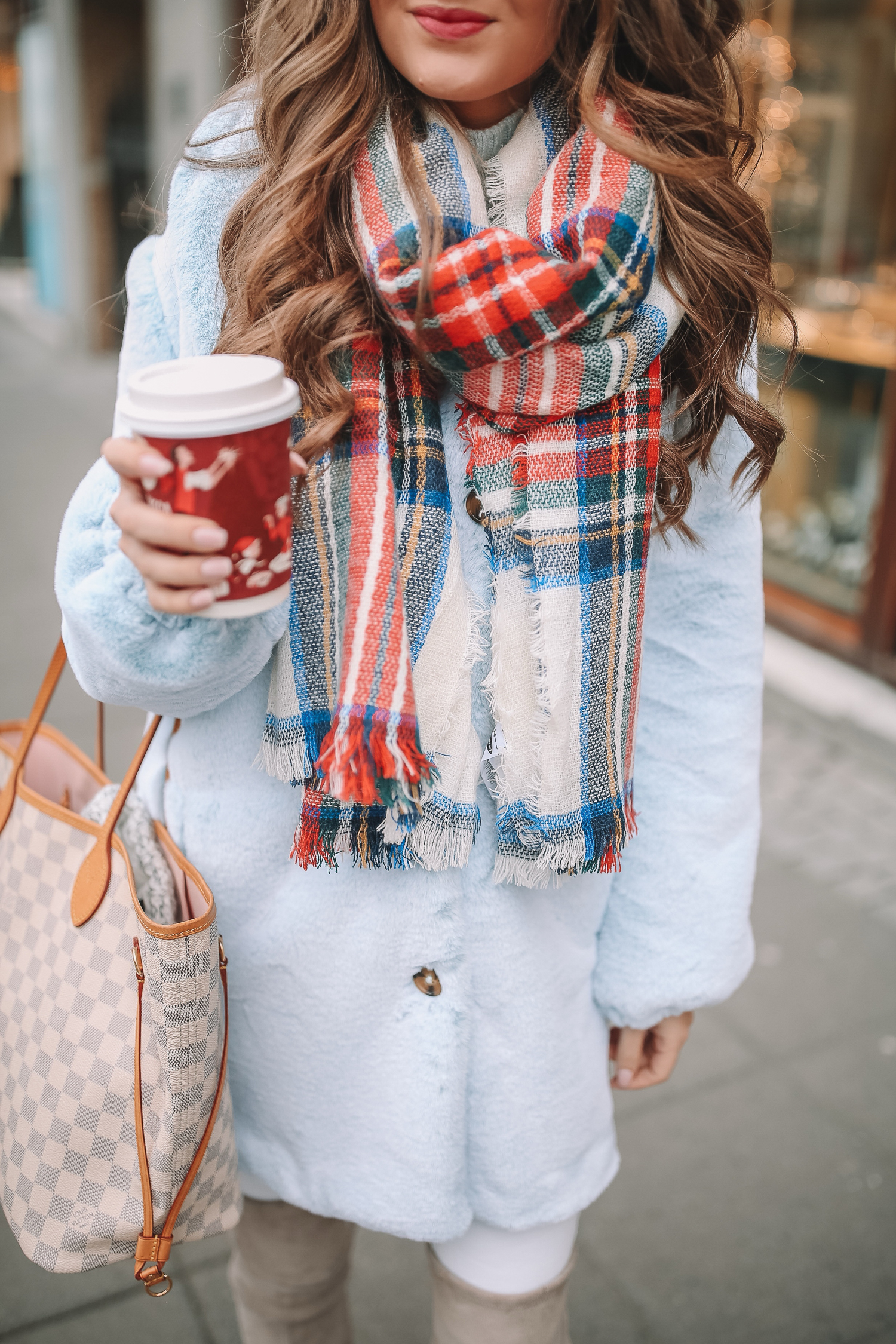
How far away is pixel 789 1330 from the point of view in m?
2.14

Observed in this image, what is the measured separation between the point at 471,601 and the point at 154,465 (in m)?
0.44

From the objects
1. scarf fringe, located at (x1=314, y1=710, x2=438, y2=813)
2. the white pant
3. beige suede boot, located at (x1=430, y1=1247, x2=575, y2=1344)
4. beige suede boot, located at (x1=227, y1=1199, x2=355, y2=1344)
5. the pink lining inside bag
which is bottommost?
beige suede boot, located at (x1=227, y1=1199, x2=355, y2=1344)

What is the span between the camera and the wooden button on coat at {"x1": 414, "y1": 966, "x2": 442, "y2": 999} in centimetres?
131

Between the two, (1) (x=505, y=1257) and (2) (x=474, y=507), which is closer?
(2) (x=474, y=507)

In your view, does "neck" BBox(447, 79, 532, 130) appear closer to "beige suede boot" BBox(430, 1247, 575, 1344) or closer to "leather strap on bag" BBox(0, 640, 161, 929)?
"leather strap on bag" BBox(0, 640, 161, 929)

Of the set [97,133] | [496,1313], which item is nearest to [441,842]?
[496,1313]

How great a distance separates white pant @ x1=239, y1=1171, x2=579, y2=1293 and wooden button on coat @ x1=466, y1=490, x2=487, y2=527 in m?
0.87

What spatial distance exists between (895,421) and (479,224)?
11.4 ft

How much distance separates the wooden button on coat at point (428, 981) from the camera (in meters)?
1.31

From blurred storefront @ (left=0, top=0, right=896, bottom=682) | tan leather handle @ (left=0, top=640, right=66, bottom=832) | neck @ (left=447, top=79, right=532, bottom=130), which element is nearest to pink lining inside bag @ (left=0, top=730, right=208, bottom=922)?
tan leather handle @ (left=0, top=640, right=66, bottom=832)

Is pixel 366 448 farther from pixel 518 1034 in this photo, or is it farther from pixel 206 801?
pixel 518 1034

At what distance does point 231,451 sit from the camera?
2.84 feet

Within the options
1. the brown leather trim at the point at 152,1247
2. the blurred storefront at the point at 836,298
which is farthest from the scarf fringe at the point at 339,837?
the blurred storefront at the point at 836,298

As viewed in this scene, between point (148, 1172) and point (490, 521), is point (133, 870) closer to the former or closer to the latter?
point (148, 1172)
